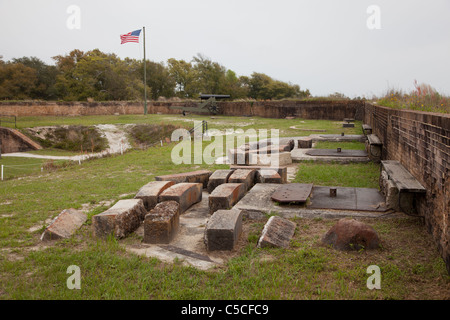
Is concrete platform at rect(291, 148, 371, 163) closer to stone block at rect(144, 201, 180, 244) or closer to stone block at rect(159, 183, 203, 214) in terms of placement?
stone block at rect(159, 183, 203, 214)

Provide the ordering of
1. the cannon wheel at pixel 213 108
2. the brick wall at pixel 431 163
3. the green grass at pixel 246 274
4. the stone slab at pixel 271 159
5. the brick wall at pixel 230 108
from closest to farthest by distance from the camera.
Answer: the green grass at pixel 246 274 → the brick wall at pixel 431 163 → the stone slab at pixel 271 159 → the brick wall at pixel 230 108 → the cannon wheel at pixel 213 108

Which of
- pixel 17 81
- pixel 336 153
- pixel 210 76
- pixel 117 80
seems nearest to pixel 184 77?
Result: pixel 210 76

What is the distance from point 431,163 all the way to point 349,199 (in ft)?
5.39

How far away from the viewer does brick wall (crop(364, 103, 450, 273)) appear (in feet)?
12.0

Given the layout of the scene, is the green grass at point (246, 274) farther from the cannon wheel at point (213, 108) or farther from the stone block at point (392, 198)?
the cannon wheel at point (213, 108)

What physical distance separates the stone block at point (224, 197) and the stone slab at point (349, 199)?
1122mm

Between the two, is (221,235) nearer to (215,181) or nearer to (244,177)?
(244,177)

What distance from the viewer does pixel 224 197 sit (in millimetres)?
5461

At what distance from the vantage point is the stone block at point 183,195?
5609 millimetres

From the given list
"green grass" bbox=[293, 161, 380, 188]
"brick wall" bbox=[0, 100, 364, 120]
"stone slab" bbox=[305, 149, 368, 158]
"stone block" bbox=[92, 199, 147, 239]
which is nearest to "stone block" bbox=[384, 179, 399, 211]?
"green grass" bbox=[293, 161, 380, 188]

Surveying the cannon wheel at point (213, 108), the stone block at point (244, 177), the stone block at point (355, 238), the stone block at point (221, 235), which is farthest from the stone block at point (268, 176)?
the cannon wheel at point (213, 108)
